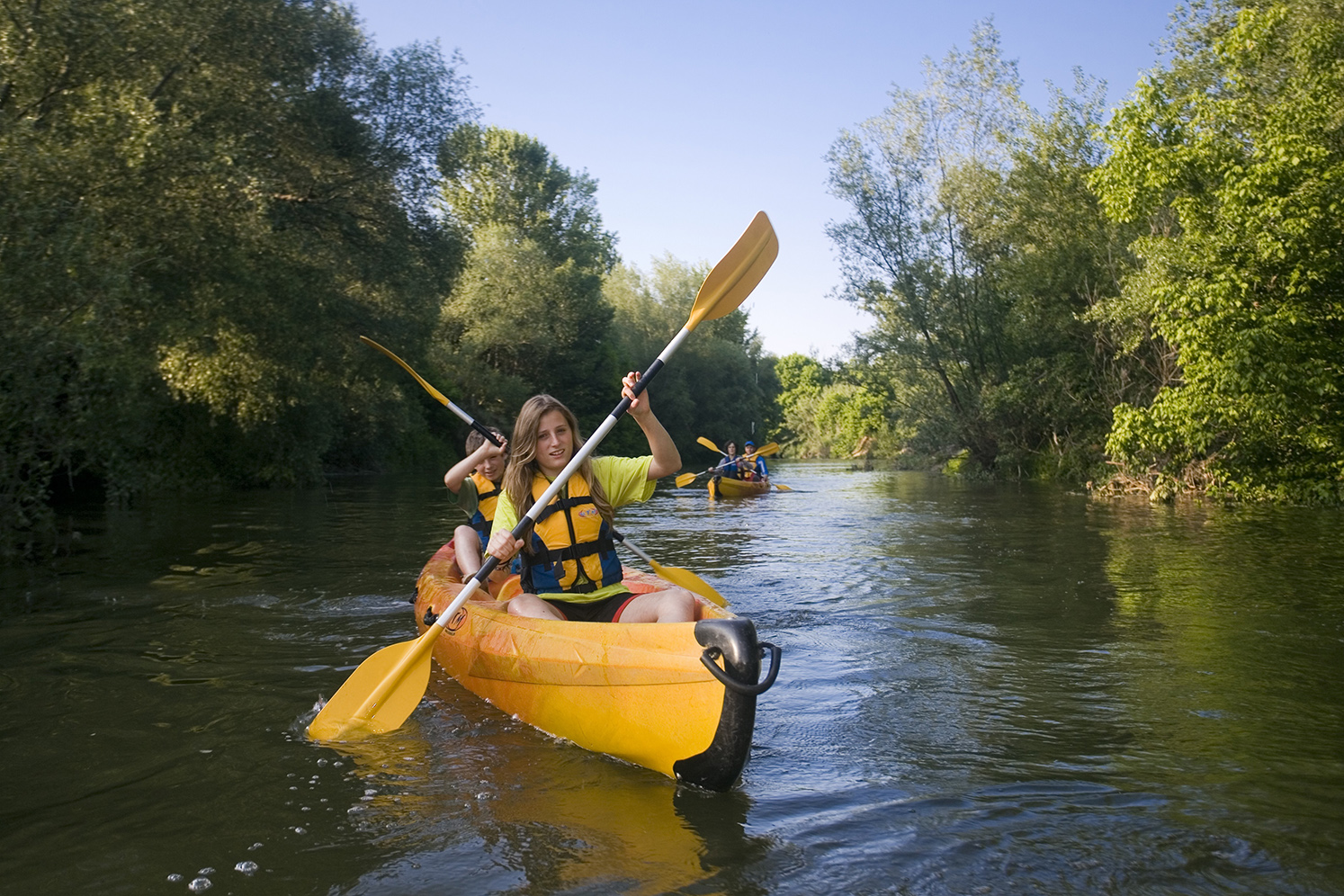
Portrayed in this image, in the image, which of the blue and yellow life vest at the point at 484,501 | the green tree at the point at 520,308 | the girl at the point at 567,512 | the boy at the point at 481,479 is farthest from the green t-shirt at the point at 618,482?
the green tree at the point at 520,308

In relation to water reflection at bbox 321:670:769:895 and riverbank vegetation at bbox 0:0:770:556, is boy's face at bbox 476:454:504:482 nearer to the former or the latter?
water reflection at bbox 321:670:769:895

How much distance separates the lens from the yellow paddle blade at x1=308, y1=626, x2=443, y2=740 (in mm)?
3619

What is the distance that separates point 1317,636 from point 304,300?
11.9m

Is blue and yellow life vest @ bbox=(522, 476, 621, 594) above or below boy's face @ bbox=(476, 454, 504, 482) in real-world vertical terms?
below

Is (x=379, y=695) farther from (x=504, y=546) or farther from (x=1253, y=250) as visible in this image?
(x=1253, y=250)

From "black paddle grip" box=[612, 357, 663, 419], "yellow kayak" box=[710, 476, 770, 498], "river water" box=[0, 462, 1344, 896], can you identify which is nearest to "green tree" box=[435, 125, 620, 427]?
"yellow kayak" box=[710, 476, 770, 498]

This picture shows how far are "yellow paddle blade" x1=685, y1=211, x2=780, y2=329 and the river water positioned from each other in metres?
1.67

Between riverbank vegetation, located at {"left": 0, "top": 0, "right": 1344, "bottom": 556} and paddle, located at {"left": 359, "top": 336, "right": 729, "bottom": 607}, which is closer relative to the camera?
paddle, located at {"left": 359, "top": 336, "right": 729, "bottom": 607}

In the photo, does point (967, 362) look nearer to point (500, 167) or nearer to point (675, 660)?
point (675, 660)

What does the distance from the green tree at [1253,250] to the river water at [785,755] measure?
441 centimetres

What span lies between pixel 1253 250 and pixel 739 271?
8.31m

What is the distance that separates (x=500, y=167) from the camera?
35.2 meters

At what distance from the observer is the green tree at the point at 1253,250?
34.2 feet

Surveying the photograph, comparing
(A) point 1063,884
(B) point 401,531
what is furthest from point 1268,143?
(A) point 1063,884
